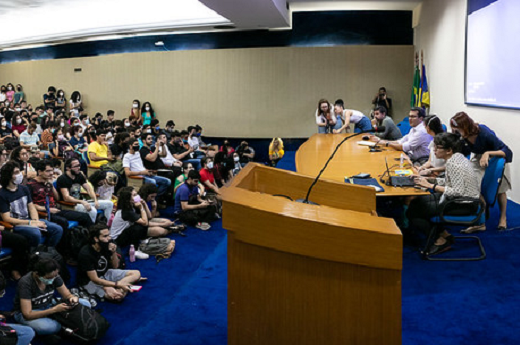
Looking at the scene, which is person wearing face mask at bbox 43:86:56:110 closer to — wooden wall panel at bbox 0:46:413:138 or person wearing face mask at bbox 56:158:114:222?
wooden wall panel at bbox 0:46:413:138

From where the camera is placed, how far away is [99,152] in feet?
22.4

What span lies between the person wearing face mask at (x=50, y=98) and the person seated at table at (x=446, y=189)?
1212 cm

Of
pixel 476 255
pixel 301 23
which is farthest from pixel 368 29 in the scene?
pixel 476 255

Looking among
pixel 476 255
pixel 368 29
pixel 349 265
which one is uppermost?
pixel 368 29

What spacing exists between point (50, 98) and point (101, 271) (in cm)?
1111

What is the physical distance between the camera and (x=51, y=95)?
13477 millimetres

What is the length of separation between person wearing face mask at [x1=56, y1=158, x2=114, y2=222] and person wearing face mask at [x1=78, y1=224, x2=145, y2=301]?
112 centimetres

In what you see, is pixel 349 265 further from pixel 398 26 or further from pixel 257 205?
pixel 398 26

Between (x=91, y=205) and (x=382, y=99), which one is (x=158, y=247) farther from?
(x=382, y=99)

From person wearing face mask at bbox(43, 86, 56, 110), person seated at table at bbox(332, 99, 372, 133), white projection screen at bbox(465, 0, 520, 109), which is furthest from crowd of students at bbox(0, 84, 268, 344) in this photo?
person wearing face mask at bbox(43, 86, 56, 110)

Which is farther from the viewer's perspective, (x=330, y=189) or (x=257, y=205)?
(x=330, y=189)

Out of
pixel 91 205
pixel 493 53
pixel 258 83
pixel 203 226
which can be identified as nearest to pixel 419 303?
pixel 203 226

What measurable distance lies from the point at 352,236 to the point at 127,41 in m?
12.3

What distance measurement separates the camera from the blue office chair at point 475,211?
134 inches
